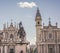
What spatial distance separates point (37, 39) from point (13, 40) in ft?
27.5

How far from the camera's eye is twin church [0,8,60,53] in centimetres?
4875

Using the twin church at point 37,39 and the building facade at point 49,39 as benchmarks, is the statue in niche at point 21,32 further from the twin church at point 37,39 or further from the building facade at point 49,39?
the building facade at point 49,39

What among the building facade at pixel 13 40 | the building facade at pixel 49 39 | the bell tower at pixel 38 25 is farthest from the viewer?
the bell tower at pixel 38 25

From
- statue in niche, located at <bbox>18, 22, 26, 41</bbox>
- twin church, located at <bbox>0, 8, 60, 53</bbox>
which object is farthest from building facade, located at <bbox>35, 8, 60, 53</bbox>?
statue in niche, located at <bbox>18, 22, 26, 41</bbox>

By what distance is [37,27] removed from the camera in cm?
5831

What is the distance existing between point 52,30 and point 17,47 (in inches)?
379

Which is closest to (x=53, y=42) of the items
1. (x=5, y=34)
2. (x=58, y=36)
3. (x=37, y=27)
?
(x=58, y=36)

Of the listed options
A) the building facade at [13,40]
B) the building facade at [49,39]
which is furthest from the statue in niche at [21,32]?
the building facade at [49,39]

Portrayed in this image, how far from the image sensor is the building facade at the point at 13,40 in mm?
48656

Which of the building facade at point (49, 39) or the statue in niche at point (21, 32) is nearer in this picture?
the statue in niche at point (21, 32)

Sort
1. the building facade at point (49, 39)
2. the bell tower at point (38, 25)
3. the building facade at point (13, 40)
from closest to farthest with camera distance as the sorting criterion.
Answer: the building facade at point (13, 40), the building facade at point (49, 39), the bell tower at point (38, 25)

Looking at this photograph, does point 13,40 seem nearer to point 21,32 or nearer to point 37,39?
point 21,32

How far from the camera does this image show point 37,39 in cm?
5584

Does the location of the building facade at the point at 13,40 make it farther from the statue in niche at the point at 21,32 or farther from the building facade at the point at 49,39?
the building facade at the point at 49,39
